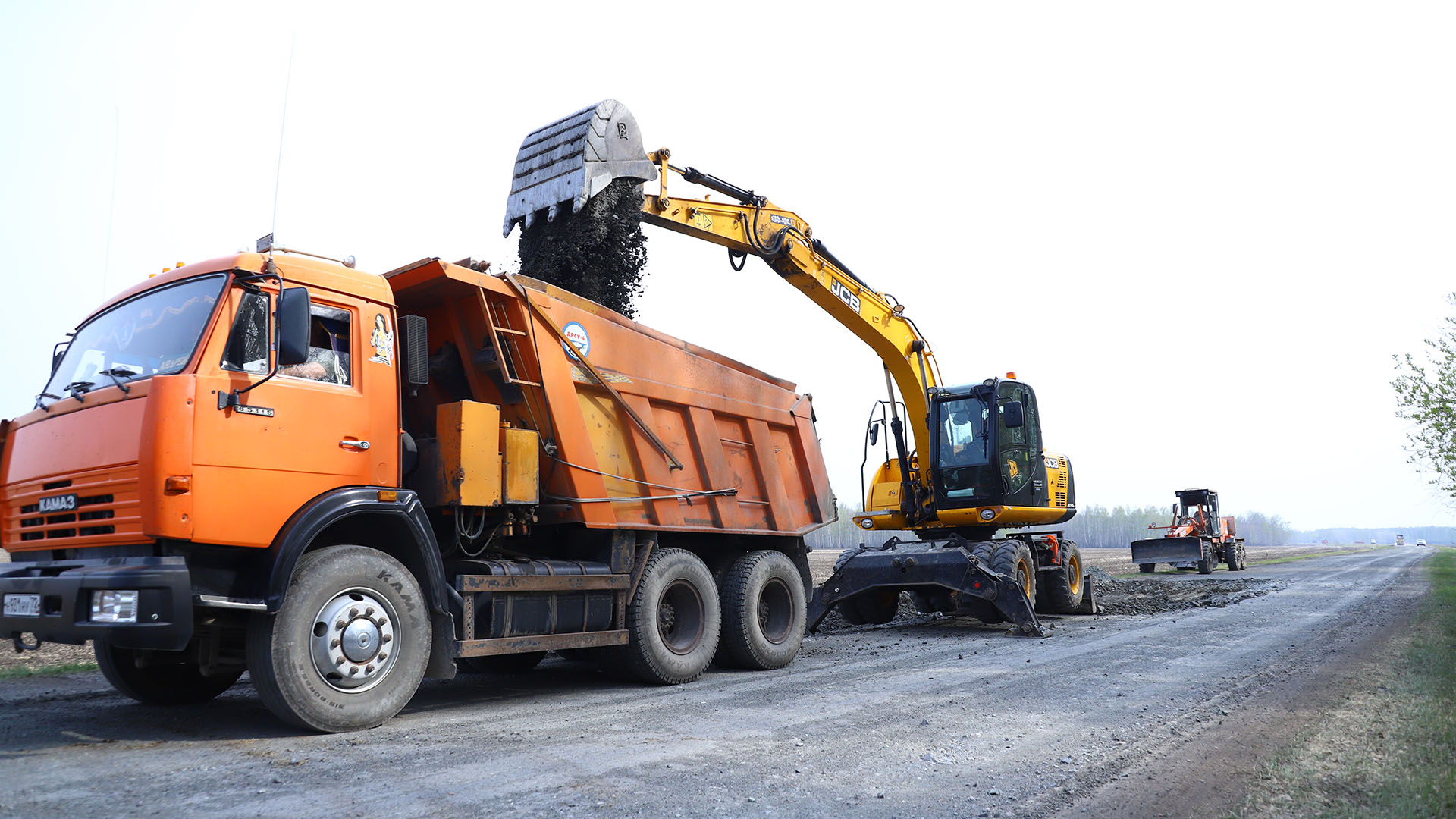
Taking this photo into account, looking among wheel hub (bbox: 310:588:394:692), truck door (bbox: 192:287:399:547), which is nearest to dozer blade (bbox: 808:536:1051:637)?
wheel hub (bbox: 310:588:394:692)

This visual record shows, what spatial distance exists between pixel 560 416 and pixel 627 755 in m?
2.88

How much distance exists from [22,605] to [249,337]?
1835 millimetres

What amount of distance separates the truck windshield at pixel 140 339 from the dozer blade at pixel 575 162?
3.45 meters

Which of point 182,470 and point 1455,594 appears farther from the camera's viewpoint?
point 1455,594

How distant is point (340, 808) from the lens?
377 centimetres

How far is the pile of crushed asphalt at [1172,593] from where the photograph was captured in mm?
14797

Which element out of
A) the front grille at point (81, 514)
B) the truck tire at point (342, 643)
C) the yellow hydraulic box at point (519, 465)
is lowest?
the truck tire at point (342, 643)

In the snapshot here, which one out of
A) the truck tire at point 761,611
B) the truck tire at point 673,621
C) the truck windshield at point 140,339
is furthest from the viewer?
the truck tire at point 761,611

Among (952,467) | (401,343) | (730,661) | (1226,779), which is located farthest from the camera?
(952,467)

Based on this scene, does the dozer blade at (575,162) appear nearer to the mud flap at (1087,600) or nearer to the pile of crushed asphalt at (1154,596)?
the pile of crushed asphalt at (1154,596)

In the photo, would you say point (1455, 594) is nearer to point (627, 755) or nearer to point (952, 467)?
point (952, 467)

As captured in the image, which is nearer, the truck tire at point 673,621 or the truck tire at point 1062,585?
the truck tire at point 673,621

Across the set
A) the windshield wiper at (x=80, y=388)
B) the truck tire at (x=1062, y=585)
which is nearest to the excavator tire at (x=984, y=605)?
the truck tire at (x=1062, y=585)

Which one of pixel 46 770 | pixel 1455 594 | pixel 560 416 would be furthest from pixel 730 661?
pixel 1455 594
